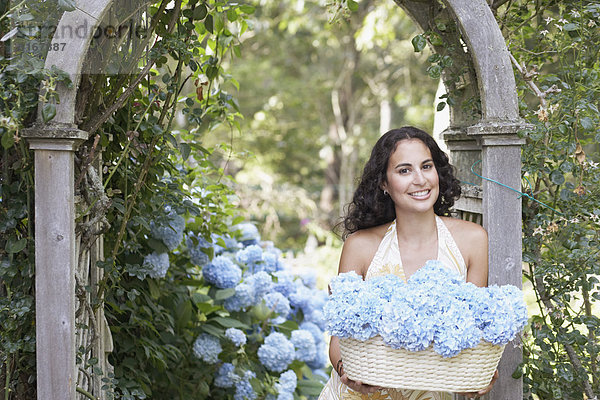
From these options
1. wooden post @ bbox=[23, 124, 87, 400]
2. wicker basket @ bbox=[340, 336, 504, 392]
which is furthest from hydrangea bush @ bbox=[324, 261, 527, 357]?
wooden post @ bbox=[23, 124, 87, 400]

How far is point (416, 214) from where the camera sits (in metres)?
2.20

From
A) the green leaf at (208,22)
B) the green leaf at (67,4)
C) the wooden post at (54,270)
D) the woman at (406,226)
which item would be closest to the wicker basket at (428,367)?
the woman at (406,226)

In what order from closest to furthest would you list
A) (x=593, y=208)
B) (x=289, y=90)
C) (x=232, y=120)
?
(x=593, y=208), (x=232, y=120), (x=289, y=90)

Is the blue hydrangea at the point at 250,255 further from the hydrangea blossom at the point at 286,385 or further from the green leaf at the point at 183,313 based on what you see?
the hydrangea blossom at the point at 286,385

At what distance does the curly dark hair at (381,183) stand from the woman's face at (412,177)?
0.03m

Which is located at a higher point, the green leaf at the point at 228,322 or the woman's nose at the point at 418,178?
the woman's nose at the point at 418,178

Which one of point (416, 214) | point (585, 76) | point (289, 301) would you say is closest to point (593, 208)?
point (585, 76)

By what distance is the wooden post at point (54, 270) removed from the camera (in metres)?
1.96

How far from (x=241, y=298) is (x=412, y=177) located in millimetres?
1595

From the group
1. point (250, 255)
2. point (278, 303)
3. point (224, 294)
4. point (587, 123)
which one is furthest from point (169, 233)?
point (587, 123)

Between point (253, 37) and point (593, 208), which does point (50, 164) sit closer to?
point (593, 208)

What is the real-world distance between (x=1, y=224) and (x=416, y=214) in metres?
1.35

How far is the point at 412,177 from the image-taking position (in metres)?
2.12

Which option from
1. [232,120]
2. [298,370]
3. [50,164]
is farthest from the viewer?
[298,370]
